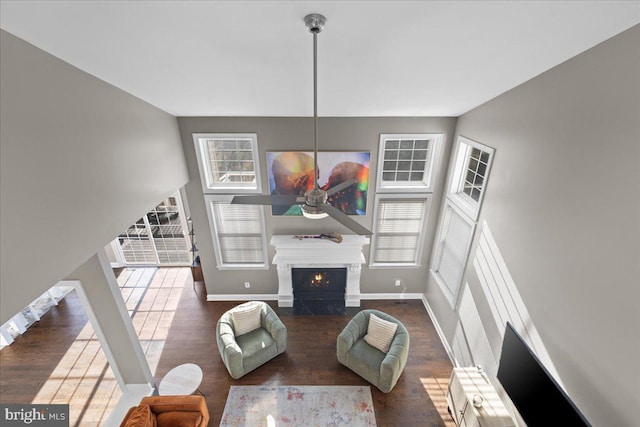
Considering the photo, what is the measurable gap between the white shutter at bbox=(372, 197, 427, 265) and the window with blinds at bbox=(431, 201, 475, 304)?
414 millimetres

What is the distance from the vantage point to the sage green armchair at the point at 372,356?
4.12 m

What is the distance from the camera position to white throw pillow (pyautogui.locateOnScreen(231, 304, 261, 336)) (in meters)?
4.76

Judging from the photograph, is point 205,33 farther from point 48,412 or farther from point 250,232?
point 48,412

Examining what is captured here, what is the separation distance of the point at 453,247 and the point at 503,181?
1.71 metres

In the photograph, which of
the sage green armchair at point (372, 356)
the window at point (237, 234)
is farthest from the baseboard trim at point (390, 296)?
the window at point (237, 234)

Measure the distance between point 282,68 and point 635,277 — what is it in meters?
3.17

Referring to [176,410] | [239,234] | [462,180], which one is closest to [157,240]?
[239,234]

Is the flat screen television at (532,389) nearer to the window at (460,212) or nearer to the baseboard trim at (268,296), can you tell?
the window at (460,212)

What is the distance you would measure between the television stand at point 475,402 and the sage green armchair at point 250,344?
8.48 ft

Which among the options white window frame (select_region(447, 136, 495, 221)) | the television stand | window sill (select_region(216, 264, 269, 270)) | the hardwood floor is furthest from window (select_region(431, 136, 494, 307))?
window sill (select_region(216, 264, 269, 270))

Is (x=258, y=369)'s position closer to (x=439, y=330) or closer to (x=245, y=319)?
(x=245, y=319)

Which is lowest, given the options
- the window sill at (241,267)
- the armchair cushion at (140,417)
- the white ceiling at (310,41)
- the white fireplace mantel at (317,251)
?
the armchair cushion at (140,417)

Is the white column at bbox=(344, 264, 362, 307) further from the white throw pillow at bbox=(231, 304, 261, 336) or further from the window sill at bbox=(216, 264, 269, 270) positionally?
the white throw pillow at bbox=(231, 304, 261, 336)

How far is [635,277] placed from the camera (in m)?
1.95
